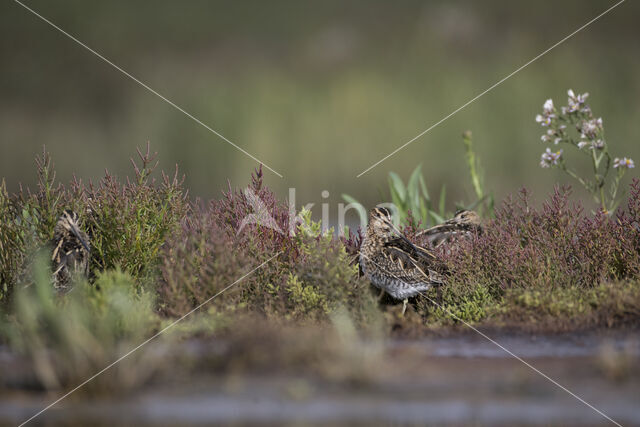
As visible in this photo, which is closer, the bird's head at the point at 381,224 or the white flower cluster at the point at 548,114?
the bird's head at the point at 381,224

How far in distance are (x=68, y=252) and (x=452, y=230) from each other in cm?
394

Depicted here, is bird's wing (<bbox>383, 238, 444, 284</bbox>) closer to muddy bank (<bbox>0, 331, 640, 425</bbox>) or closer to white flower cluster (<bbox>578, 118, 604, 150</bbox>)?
muddy bank (<bbox>0, 331, 640, 425</bbox>)

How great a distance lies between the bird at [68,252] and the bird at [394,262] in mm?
2454

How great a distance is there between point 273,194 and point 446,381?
3.23m

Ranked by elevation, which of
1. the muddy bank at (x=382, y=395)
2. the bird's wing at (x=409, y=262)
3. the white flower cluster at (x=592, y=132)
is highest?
the white flower cluster at (x=592, y=132)

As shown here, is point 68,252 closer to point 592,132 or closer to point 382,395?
point 382,395

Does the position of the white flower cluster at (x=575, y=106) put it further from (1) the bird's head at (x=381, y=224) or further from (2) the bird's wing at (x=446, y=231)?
(1) the bird's head at (x=381, y=224)

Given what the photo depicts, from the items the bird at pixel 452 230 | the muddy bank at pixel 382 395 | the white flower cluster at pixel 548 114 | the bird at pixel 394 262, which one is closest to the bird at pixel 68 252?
the muddy bank at pixel 382 395

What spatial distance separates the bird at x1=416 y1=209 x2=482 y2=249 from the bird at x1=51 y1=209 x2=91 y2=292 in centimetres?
321

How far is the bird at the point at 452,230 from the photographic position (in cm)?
742

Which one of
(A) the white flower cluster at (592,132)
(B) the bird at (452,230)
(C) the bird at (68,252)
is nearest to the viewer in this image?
(C) the bird at (68,252)

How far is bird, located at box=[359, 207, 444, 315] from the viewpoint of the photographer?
6.28 m

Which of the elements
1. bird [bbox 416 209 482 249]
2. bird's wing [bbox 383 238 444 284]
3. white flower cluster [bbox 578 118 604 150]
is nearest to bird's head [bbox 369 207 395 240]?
bird's wing [bbox 383 238 444 284]

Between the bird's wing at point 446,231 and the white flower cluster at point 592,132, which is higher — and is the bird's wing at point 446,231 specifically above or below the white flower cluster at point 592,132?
below
